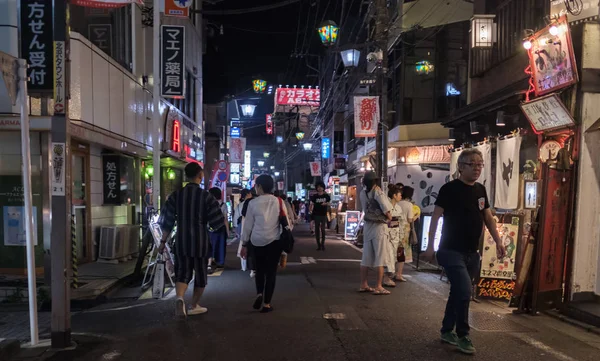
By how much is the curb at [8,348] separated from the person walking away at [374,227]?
4.96 m

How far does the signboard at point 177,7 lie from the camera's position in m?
12.0

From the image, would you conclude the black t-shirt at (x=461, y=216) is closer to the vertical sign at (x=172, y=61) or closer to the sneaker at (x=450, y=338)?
the sneaker at (x=450, y=338)

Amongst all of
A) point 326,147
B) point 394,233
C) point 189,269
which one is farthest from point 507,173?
point 326,147

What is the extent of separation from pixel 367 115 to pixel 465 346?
40.0 feet

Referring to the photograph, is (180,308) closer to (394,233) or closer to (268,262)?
(268,262)

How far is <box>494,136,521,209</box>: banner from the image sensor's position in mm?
8602

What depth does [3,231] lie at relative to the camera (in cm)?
902

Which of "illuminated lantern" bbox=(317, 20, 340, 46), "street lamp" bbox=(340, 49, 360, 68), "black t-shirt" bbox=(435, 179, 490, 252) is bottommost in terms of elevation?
"black t-shirt" bbox=(435, 179, 490, 252)

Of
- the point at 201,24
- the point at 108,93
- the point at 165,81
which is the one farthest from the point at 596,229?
the point at 201,24

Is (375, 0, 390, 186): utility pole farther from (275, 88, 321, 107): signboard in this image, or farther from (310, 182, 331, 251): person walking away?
(275, 88, 321, 107): signboard

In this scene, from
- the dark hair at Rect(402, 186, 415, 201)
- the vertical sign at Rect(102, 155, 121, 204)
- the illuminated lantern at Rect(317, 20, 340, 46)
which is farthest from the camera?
the illuminated lantern at Rect(317, 20, 340, 46)

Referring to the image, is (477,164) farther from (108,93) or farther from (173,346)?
(108,93)

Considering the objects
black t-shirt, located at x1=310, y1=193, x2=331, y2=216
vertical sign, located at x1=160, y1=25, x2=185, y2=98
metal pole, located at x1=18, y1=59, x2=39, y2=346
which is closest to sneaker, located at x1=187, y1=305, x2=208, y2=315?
metal pole, located at x1=18, y1=59, x2=39, y2=346

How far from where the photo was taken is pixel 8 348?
477 cm
